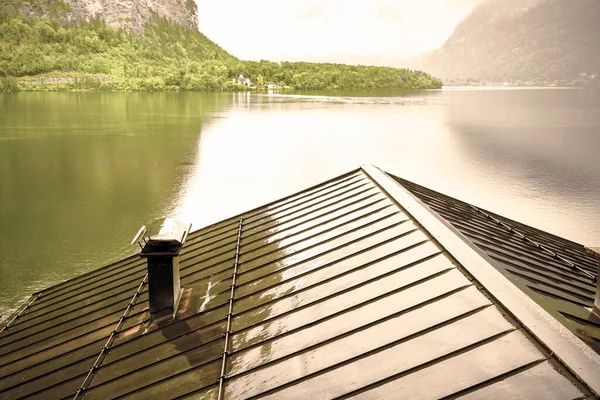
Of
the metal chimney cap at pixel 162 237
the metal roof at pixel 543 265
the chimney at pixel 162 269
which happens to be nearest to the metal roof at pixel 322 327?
the chimney at pixel 162 269

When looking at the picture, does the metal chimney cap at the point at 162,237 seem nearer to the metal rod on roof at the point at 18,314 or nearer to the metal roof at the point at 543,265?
the metal roof at the point at 543,265

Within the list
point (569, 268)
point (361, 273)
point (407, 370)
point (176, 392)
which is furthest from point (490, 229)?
point (176, 392)

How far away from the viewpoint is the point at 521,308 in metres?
5.73

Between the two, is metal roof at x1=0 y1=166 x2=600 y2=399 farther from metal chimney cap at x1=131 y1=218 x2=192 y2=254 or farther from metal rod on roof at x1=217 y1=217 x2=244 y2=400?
metal chimney cap at x1=131 y1=218 x2=192 y2=254

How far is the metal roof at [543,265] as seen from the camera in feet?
22.5

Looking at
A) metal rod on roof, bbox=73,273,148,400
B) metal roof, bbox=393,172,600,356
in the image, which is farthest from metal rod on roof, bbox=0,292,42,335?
metal roof, bbox=393,172,600,356

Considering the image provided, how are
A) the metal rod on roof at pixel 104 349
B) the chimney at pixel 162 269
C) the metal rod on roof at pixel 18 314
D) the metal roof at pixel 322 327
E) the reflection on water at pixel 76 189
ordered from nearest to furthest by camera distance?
1. the metal roof at pixel 322 327
2. the metal rod on roof at pixel 104 349
3. the chimney at pixel 162 269
4. the metal rod on roof at pixel 18 314
5. the reflection on water at pixel 76 189

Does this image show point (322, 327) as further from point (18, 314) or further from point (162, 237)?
point (18, 314)

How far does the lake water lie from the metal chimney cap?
47.4 feet

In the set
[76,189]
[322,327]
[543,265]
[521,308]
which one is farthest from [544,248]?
[76,189]

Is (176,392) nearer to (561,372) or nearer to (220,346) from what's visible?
(220,346)

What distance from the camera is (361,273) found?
7941mm

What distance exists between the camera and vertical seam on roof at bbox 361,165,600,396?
4781 millimetres

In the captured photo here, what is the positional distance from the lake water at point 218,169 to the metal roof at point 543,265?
1826 cm
